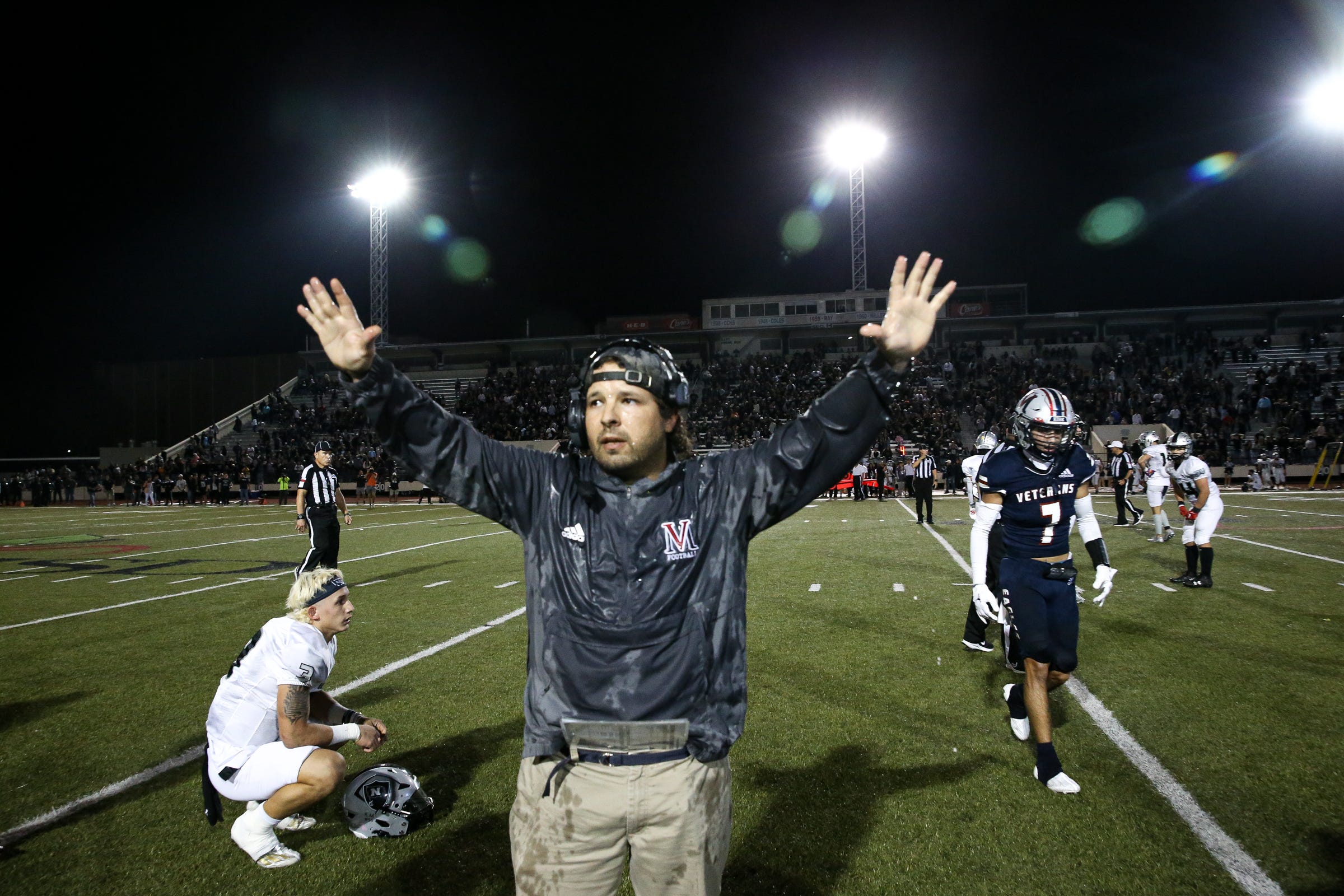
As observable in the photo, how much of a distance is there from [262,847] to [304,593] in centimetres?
117

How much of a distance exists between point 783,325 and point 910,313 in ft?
155

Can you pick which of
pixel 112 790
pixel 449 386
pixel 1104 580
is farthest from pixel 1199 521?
A: pixel 449 386

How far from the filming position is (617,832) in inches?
69.9

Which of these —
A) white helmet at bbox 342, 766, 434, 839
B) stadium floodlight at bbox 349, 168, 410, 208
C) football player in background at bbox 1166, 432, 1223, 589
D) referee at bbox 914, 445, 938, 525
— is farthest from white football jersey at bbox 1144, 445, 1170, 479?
stadium floodlight at bbox 349, 168, 410, 208

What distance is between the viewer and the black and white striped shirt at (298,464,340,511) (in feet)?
33.0

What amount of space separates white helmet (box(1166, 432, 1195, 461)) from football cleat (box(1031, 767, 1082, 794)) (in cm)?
865

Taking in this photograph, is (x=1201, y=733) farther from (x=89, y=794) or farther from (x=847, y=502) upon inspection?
(x=847, y=502)

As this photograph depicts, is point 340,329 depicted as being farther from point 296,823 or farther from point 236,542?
point 236,542

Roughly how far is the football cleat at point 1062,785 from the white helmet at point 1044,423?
6.20ft

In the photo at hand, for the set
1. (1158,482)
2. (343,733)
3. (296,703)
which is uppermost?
(1158,482)

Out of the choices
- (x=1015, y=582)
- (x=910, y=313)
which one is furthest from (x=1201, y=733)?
(x=910, y=313)

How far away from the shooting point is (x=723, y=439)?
1543 inches

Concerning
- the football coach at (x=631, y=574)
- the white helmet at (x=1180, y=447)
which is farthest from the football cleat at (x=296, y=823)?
the white helmet at (x=1180, y=447)

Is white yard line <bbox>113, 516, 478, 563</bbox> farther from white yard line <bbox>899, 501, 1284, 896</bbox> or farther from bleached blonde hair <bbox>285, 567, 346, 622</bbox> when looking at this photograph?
white yard line <bbox>899, 501, 1284, 896</bbox>
